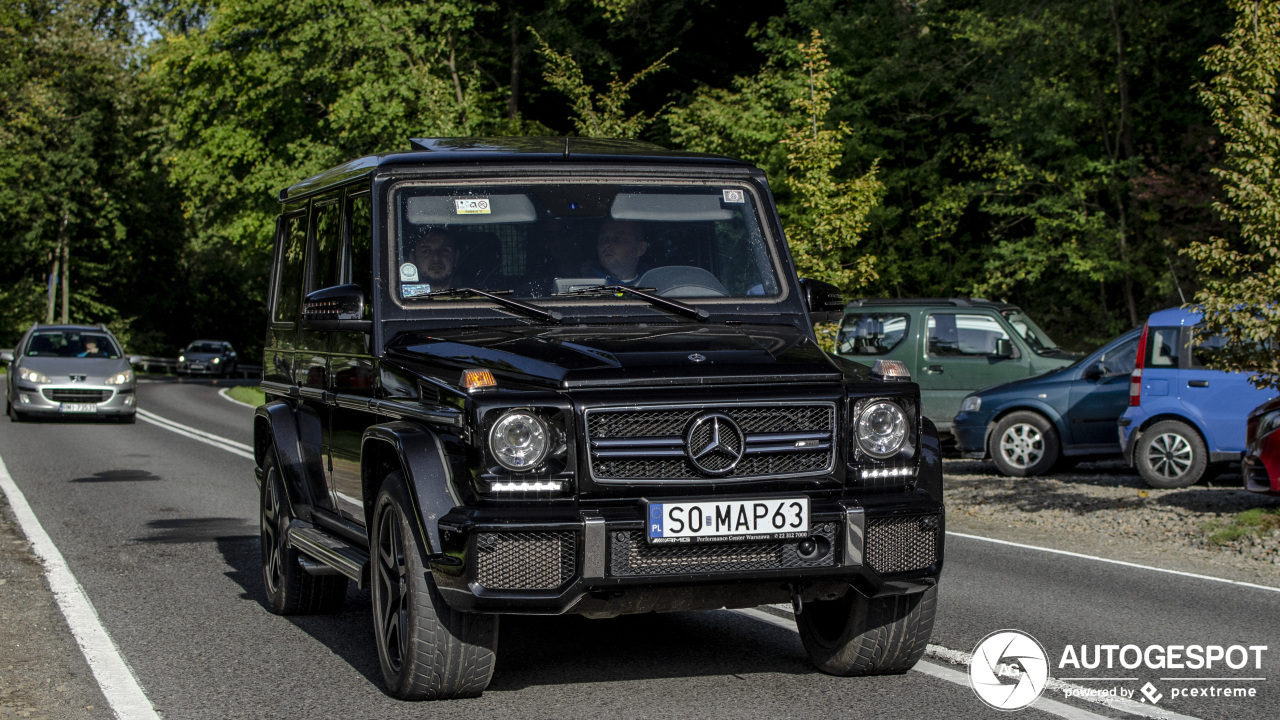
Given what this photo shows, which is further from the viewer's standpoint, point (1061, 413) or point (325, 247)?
point (1061, 413)

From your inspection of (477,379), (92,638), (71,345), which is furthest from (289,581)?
(71,345)

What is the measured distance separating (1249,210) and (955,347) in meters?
7.86

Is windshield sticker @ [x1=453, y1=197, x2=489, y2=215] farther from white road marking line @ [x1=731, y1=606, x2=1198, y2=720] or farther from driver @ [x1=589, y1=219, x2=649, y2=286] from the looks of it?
white road marking line @ [x1=731, y1=606, x2=1198, y2=720]

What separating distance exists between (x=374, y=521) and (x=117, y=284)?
7119 centimetres

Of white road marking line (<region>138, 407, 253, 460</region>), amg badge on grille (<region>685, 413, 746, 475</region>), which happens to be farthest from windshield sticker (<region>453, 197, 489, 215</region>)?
white road marking line (<region>138, 407, 253, 460</region>)

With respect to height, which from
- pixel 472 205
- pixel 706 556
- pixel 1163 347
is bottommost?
pixel 706 556

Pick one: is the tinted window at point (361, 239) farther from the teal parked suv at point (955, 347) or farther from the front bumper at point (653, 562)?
the teal parked suv at point (955, 347)

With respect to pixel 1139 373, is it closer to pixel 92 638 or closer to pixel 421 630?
pixel 92 638

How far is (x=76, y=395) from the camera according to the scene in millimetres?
24656

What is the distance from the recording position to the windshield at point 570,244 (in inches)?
245

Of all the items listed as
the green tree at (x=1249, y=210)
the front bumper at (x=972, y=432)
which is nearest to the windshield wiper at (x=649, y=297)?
the green tree at (x=1249, y=210)

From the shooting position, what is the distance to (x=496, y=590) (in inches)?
192

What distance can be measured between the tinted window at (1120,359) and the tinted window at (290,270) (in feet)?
34.8

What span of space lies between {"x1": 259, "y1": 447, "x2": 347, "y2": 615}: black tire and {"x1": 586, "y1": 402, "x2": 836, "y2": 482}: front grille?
2996 mm
